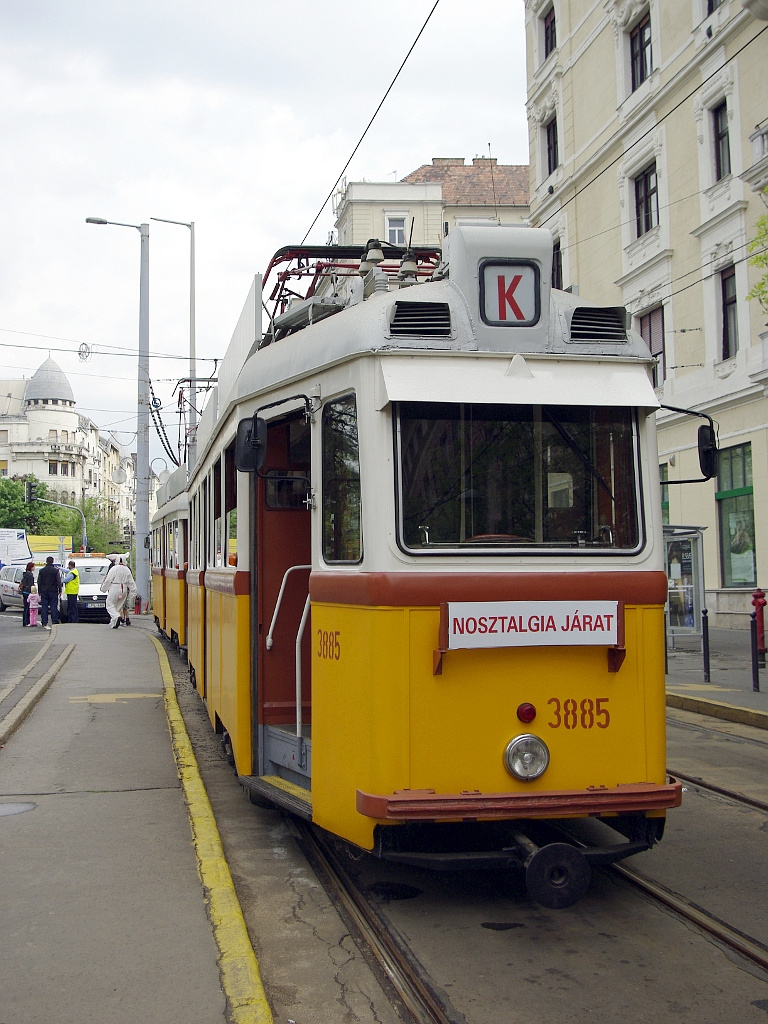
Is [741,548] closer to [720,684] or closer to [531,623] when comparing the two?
[720,684]

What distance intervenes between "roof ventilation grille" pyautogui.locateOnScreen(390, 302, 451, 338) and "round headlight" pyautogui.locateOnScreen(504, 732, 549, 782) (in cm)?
190

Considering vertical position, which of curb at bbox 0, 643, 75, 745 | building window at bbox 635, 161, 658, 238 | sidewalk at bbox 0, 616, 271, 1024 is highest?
building window at bbox 635, 161, 658, 238

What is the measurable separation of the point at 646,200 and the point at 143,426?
14.4 m

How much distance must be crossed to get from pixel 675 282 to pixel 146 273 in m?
14.9

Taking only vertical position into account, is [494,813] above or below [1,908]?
above

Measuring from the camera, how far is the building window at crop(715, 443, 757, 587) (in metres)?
21.8

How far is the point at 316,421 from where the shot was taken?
5402 mm

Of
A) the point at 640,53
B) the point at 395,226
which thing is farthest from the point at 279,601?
the point at 395,226

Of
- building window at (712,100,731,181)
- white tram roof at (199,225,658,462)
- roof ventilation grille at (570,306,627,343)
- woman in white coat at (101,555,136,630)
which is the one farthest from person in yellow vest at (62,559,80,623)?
roof ventilation grille at (570,306,627,343)

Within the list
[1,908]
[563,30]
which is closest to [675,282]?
[563,30]

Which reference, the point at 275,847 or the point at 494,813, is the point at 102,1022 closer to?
the point at 494,813

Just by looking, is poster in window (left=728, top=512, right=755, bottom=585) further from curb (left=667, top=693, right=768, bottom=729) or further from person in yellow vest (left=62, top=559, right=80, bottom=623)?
person in yellow vest (left=62, top=559, right=80, bottom=623)

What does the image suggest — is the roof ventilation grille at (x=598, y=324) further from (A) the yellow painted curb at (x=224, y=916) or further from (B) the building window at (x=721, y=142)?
(B) the building window at (x=721, y=142)

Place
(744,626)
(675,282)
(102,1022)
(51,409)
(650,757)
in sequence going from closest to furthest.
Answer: (102,1022)
(650,757)
(744,626)
(675,282)
(51,409)
